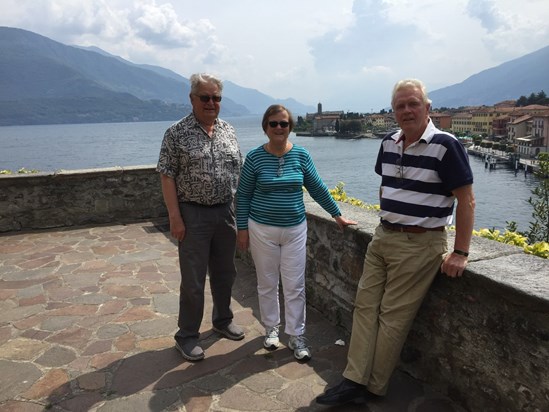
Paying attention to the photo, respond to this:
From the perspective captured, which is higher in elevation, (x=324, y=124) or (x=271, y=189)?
(x=271, y=189)

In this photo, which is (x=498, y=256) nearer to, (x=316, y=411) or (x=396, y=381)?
(x=396, y=381)

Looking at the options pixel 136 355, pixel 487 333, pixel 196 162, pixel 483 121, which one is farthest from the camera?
pixel 483 121

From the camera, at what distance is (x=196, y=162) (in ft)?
9.39

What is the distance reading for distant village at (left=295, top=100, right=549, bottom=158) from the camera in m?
75.2

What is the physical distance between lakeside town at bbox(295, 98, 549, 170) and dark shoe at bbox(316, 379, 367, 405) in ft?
160

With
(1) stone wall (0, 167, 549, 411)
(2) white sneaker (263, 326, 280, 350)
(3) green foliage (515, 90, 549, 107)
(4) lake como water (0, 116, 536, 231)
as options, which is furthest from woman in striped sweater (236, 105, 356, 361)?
(3) green foliage (515, 90, 549, 107)

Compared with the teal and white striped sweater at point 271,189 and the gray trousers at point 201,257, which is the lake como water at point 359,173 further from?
the teal and white striped sweater at point 271,189

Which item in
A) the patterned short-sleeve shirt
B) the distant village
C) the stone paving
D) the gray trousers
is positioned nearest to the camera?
the stone paving

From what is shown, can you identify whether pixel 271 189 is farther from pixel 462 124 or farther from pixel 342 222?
pixel 462 124

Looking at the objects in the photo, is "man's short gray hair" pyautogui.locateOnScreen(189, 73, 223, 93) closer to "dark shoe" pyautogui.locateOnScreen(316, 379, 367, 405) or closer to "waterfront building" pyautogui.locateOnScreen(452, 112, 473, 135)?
"dark shoe" pyautogui.locateOnScreen(316, 379, 367, 405)

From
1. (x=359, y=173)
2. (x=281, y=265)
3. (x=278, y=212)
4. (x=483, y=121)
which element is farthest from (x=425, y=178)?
(x=483, y=121)

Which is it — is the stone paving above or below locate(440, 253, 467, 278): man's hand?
below

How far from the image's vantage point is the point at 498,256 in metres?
2.51

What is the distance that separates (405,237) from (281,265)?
0.94 metres
